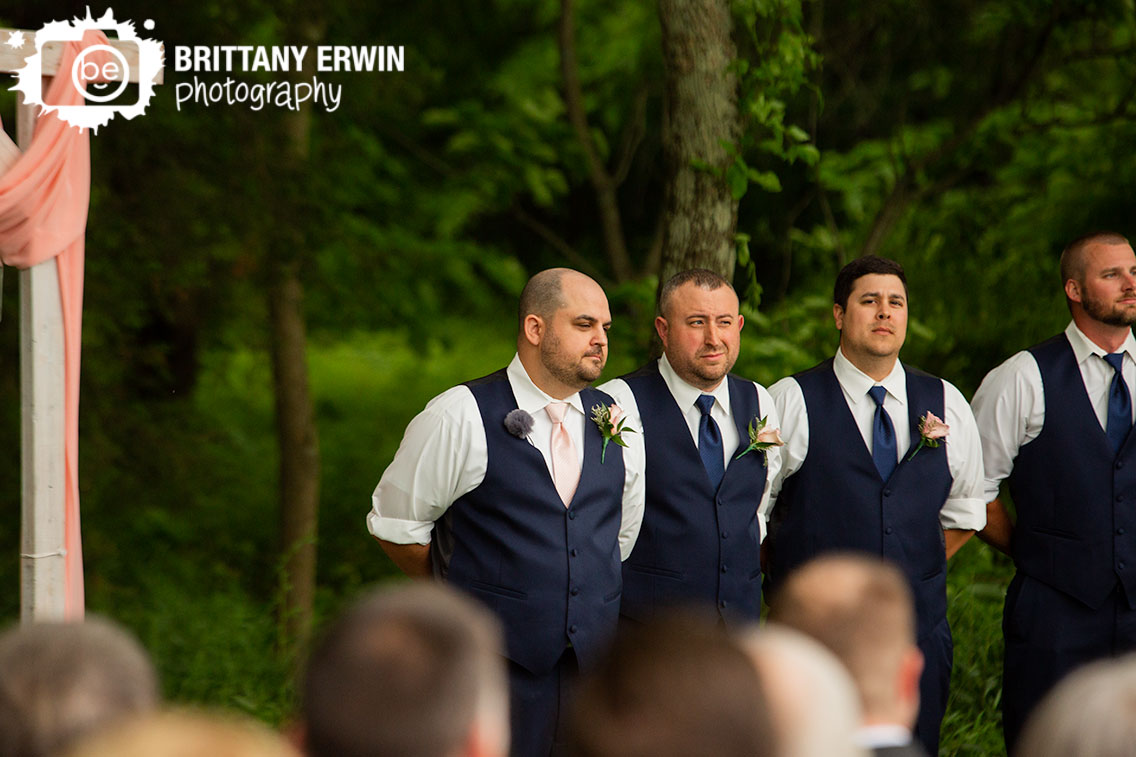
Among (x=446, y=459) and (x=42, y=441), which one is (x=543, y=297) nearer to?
(x=446, y=459)

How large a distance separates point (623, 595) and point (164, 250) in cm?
400

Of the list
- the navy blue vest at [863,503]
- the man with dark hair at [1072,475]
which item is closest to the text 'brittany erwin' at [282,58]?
the navy blue vest at [863,503]

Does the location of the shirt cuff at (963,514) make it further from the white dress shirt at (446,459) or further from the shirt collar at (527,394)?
the shirt collar at (527,394)

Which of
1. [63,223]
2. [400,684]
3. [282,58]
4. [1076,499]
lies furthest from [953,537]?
[282,58]

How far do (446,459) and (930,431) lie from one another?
1499mm

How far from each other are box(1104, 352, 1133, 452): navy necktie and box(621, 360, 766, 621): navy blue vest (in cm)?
115

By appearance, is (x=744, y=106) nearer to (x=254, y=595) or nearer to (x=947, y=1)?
(x=947, y=1)

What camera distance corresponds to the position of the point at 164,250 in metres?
6.59

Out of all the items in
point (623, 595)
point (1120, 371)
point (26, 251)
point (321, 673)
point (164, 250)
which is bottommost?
point (623, 595)

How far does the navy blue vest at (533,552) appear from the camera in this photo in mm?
3385

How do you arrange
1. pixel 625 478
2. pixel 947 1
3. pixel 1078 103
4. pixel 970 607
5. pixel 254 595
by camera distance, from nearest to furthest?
1. pixel 625 478
2. pixel 970 607
3. pixel 947 1
4. pixel 1078 103
5. pixel 254 595

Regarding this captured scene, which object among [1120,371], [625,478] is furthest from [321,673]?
[1120,371]

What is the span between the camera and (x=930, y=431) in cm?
369

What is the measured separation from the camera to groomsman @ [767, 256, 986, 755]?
3686 mm
